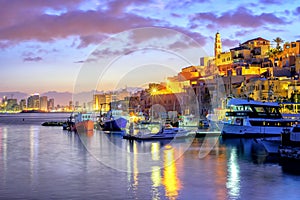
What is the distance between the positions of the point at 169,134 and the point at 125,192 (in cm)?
3076

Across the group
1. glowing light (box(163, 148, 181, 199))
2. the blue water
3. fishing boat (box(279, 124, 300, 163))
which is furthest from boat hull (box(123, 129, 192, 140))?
fishing boat (box(279, 124, 300, 163))

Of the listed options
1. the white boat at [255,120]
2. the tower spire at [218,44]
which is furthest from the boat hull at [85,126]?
the tower spire at [218,44]

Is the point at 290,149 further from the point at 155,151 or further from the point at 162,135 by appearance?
the point at 162,135

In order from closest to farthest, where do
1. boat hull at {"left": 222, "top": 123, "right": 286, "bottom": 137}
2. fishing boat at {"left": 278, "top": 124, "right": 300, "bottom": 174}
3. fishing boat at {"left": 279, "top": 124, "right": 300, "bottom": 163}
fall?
fishing boat at {"left": 278, "top": 124, "right": 300, "bottom": 174}
fishing boat at {"left": 279, "top": 124, "right": 300, "bottom": 163}
boat hull at {"left": 222, "top": 123, "right": 286, "bottom": 137}

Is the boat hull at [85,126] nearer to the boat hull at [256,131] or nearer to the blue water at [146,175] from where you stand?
the boat hull at [256,131]

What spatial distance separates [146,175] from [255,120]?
1176 inches

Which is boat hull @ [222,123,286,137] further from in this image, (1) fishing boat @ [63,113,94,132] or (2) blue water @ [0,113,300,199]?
(1) fishing boat @ [63,113,94,132]

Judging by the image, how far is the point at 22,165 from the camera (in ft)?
102

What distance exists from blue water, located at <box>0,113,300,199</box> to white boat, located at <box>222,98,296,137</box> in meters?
12.5

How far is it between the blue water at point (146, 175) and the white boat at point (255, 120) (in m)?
12.5

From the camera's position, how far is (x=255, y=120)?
52375 mm

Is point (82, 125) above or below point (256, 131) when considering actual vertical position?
below

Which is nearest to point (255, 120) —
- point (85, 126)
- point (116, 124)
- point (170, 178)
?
point (116, 124)

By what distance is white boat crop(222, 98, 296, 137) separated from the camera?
52.0 m
